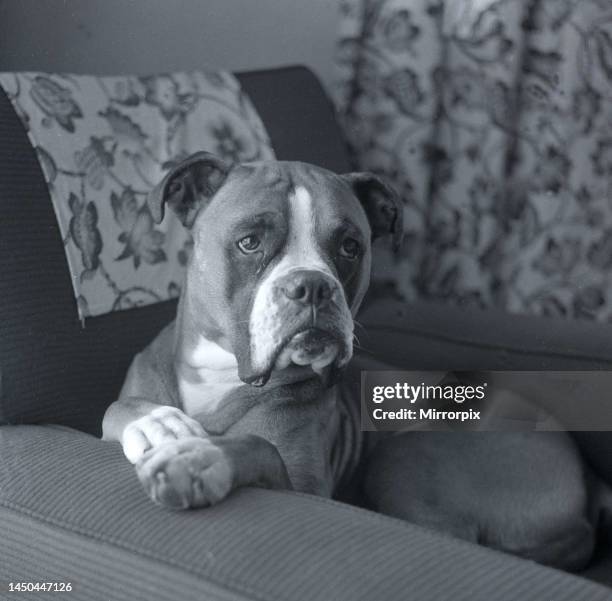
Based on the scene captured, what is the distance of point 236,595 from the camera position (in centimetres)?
85

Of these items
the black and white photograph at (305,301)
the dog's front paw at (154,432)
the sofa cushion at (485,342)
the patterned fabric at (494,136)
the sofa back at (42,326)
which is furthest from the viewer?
the patterned fabric at (494,136)

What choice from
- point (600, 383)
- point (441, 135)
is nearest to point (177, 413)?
point (600, 383)

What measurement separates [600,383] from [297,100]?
934 mm

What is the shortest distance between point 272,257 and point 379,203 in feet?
0.95

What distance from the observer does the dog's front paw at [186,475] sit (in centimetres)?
97

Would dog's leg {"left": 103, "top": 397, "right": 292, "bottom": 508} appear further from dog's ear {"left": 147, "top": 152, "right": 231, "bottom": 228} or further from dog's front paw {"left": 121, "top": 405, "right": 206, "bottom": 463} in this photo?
dog's ear {"left": 147, "top": 152, "right": 231, "bottom": 228}

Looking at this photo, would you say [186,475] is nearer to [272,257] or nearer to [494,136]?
[272,257]

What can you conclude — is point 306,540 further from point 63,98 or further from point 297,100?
point 297,100

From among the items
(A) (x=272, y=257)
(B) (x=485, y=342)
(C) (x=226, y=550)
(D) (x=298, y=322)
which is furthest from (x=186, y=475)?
(B) (x=485, y=342)

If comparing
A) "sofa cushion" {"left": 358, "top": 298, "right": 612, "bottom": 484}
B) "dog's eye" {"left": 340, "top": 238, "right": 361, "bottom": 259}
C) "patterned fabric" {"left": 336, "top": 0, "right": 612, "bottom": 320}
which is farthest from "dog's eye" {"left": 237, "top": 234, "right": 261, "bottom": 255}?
"patterned fabric" {"left": 336, "top": 0, "right": 612, "bottom": 320}

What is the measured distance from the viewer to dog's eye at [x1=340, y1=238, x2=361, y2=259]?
136cm

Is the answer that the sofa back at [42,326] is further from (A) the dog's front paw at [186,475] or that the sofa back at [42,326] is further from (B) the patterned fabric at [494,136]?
(B) the patterned fabric at [494,136]

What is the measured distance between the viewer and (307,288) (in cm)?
122

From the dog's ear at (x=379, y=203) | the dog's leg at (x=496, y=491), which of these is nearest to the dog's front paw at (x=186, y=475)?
the dog's leg at (x=496, y=491)
